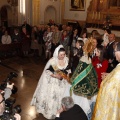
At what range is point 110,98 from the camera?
3656 millimetres

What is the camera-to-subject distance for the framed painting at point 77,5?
1835 cm

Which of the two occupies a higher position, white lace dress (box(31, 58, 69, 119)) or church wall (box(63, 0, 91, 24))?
church wall (box(63, 0, 91, 24))

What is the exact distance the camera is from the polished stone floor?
20.0 ft

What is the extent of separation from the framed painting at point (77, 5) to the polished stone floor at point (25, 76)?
7.94 meters

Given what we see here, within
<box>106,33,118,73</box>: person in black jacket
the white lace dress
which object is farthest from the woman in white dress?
<box>106,33,118,73</box>: person in black jacket

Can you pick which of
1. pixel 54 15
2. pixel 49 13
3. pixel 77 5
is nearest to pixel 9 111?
pixel 77 5

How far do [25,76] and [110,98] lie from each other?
5.79m

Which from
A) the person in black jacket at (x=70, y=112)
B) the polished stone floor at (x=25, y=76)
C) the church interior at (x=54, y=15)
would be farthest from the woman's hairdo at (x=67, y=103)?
the church interior at (x=54, y=15)

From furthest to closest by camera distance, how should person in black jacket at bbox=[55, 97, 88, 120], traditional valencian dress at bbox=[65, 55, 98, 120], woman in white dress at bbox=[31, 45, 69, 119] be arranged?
1. woman in white dress at bbox=[31, 45, 69, 119]
2. traditional valencian dress at bbox=[65, 55, 98, 120]
3. person in black jacket at bbox=[55, 97, 88, 120]

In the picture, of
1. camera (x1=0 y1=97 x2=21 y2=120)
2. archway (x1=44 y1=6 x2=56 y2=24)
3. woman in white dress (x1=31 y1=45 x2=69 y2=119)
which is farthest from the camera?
archway (x1=44 y1=6 x2=56 y2=24)

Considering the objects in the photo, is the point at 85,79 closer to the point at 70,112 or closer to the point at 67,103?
the point at 67,103

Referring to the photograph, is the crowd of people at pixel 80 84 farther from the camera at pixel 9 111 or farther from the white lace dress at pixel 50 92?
the camera at pixel 9 111

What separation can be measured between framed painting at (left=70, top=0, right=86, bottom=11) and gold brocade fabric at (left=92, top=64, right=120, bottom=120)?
15.3 metres

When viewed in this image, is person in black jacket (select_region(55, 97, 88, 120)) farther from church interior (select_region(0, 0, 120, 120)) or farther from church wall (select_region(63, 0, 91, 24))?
church wall (select_region(63, 0, 91, 24))
